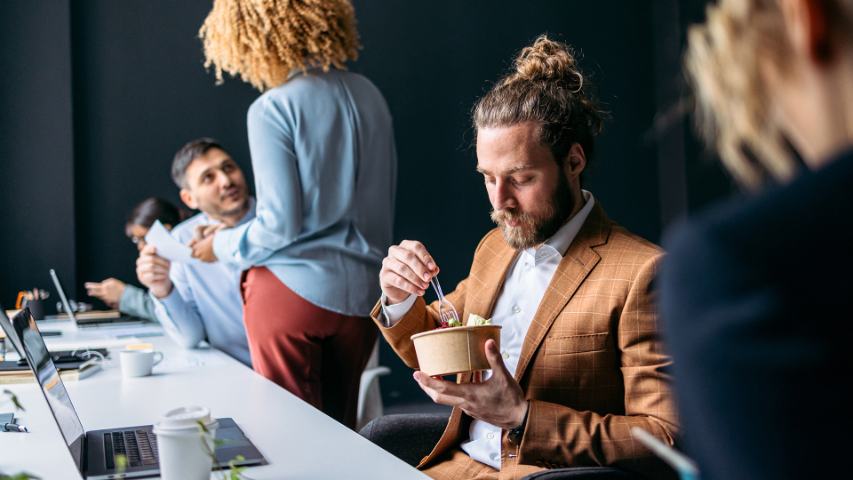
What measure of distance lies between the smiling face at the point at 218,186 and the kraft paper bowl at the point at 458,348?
202 centimetres

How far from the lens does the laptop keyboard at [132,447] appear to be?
1.29m

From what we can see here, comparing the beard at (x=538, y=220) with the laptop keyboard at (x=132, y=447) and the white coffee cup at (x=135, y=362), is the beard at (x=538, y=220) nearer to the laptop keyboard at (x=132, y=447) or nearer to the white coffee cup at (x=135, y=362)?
the laptop keyboard at (x=132, y=447)

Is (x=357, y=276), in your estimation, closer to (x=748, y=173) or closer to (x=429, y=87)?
(x=748, y=173)

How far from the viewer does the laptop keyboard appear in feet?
4.24

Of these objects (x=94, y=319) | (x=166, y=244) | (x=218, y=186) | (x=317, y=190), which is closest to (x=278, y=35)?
(x=317, y=190)

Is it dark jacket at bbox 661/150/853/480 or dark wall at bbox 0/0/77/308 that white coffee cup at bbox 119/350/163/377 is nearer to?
dark jacket at bbox 661/150/853/480

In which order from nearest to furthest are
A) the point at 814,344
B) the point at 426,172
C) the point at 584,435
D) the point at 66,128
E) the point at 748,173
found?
1. the point at 814,344
2. the point at 748,173
3. the point at 584,435
4. the point at 66,128
5. the point at 426,172

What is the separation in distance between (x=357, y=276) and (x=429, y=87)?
2373 millimetres

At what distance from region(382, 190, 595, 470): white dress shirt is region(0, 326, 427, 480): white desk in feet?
0.99

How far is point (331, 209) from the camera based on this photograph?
96.3 inches

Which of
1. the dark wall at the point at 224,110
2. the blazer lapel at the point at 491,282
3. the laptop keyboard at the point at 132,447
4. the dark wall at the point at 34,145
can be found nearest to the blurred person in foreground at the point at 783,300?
the laptop keyboard at the point at 132,447

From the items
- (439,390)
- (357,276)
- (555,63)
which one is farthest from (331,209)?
(439,390)

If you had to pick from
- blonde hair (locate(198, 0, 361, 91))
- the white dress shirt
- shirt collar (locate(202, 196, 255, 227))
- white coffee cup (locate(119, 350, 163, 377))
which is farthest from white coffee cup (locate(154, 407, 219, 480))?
shirt collar (locate(202, 196, 255, 227))

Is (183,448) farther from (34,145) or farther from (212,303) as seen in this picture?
(34,145)
